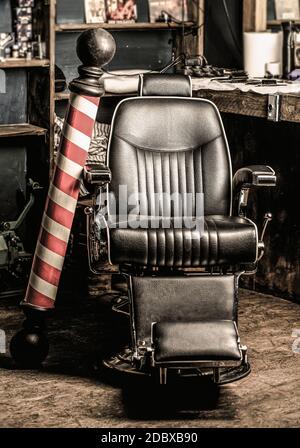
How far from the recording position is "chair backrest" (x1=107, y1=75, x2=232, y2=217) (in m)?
4.25

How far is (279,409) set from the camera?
11.9ft

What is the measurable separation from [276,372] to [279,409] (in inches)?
15.6

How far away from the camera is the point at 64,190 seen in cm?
397

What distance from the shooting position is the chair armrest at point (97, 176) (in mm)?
3887

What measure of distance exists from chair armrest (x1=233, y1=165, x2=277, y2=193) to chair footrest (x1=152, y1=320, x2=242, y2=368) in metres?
0.75

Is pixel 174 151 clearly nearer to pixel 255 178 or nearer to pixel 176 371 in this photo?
pixel 255 178

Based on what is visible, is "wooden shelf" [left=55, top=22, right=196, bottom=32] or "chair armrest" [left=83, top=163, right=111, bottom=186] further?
"wooden shelf" [left=55, top=22, right=196, bottom=32]

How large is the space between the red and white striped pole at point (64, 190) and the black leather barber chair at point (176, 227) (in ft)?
0.35

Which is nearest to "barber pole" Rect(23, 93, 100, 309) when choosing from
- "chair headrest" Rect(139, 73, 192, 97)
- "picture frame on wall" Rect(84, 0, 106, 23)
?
"chair headrest" Rect(139, 73, 192, 97)

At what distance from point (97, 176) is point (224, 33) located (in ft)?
7.46

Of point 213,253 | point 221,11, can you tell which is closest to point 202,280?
point 213,253

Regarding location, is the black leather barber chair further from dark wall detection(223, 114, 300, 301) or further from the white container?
the white container

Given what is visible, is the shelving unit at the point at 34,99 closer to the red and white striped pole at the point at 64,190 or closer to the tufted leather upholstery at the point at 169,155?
the tufted leather upholstery at the point at 169,155

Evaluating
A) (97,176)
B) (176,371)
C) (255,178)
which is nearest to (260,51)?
(255,178)
